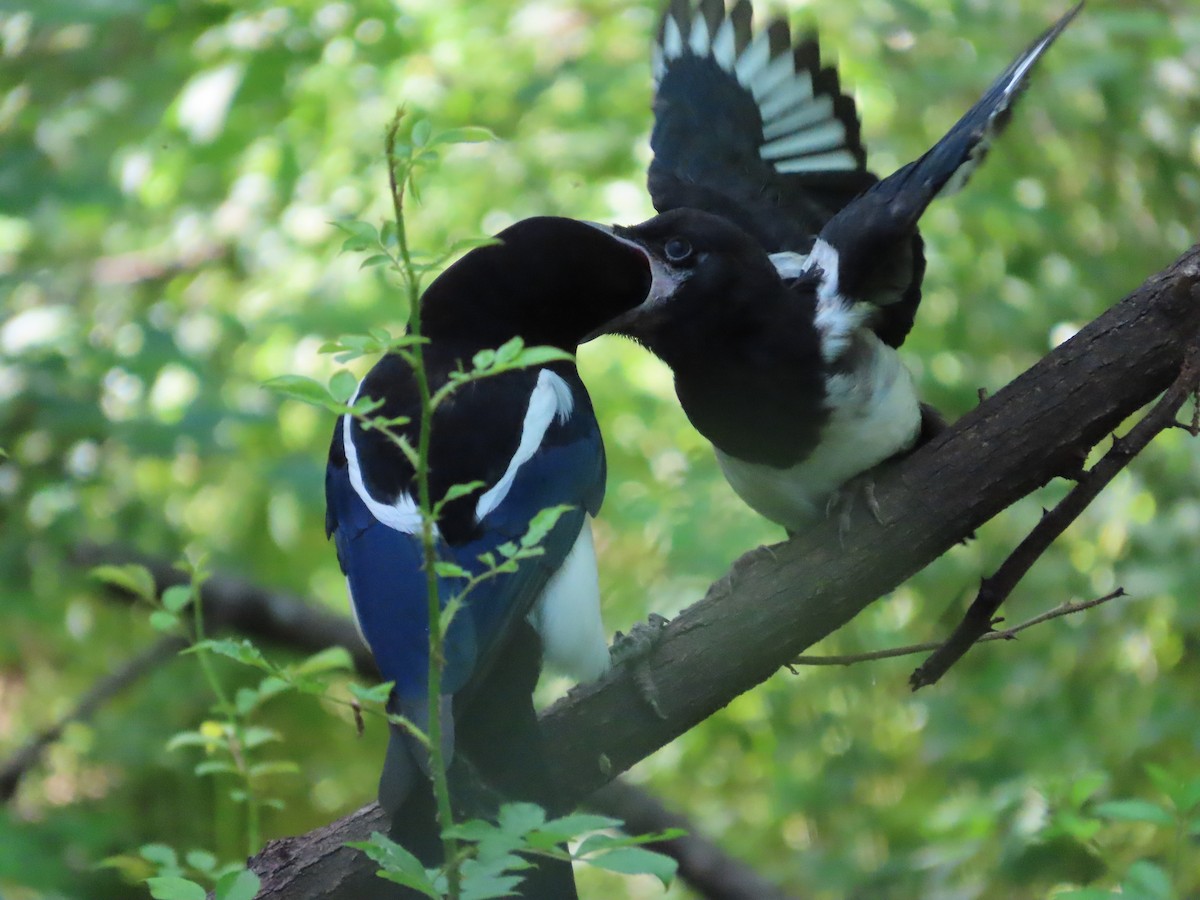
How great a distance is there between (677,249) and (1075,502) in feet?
2.30

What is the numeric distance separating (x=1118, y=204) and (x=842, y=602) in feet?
6.65

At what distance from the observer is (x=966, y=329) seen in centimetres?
306

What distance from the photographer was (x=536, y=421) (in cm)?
166

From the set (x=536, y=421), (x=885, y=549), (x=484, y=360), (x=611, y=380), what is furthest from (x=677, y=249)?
(x=611, y=380)

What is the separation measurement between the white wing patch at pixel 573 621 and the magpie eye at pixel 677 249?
48 cm

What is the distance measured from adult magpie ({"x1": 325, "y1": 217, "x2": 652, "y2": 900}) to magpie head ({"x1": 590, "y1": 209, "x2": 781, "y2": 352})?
5cm

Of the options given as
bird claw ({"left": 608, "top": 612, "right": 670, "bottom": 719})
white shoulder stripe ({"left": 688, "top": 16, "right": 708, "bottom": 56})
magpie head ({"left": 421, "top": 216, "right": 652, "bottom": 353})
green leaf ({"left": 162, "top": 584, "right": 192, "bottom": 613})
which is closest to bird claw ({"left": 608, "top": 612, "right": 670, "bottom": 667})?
bird claw ({"left": 608, "top": 612, "right": 670, "bottom": 719})

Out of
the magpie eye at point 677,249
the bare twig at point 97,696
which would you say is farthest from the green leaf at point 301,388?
the bare twig at point 97,696

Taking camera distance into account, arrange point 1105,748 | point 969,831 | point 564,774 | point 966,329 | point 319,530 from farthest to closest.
Answer: point 319,530 < point 966,329 < point 1105,748 < point 969,831 < point 564,774

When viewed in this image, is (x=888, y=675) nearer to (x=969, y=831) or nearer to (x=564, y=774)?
(x=969, y=831)

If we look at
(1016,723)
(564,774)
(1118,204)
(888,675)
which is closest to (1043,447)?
(564,774)

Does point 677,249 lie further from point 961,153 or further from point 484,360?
point 484,360

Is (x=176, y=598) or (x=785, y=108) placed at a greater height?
(x=785, y=108)

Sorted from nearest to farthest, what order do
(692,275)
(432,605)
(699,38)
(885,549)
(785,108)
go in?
→ 1. (432,605)
2. (885,549)
3. (692,275)
4. (785,108)
5. (699,38)
